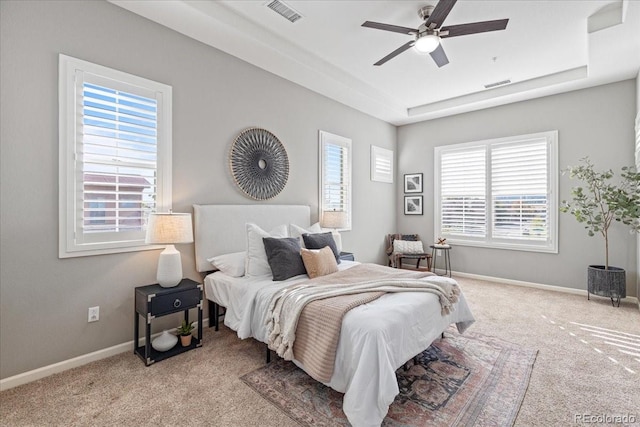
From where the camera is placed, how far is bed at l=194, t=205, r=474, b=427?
5.54 feet

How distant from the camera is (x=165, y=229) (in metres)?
2.58

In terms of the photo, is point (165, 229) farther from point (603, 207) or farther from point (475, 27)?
point (603, 207)

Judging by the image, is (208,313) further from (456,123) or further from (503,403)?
(456,123)

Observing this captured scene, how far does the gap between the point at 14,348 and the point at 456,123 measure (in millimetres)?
6411

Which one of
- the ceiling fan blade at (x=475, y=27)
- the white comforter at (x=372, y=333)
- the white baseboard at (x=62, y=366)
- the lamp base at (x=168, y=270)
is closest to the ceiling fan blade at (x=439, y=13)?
the ceiling fan blade at (x=475, y=27)

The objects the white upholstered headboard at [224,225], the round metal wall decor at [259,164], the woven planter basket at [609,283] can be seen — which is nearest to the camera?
the white upholstered headboard at [224,225]

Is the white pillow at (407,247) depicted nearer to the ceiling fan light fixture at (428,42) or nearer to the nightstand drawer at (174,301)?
the ceiling fan light fixture at (428,42)

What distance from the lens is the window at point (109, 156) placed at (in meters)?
2.43

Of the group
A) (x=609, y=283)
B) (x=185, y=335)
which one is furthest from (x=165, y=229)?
(x=609, y=283)

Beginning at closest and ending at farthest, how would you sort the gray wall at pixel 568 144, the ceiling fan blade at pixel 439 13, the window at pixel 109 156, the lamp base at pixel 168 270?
the ceiling fan blade at pixel 439 13, the window at pixel 109 156, the lamp base at pixel 168 270, the gray wall at pixel 568 144

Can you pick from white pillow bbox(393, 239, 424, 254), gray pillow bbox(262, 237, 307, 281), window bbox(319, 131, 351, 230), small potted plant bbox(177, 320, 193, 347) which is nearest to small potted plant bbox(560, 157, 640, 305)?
white pillow bbox(393, 239, 424, 254)

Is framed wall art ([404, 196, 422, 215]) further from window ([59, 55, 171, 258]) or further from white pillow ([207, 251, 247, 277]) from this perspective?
window ([59, 55, 171, 258])

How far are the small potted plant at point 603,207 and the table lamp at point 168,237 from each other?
15.8ft

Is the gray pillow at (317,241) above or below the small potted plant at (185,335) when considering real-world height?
above
